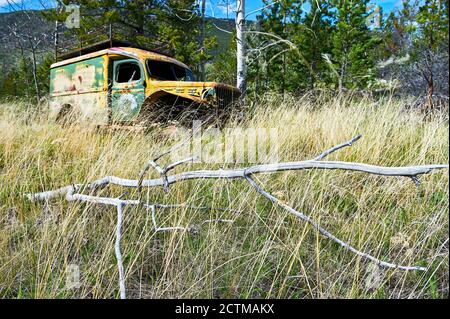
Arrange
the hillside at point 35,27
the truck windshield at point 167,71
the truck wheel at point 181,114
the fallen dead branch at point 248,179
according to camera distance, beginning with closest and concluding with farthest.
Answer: the fallen dead branch at point 248,179 → the truck wheel at point 181,114 → the truck windshield at point 167,71 → the hillside at point 35,27

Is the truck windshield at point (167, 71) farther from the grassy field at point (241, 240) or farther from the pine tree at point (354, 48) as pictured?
the pine tree at point (354, 48)

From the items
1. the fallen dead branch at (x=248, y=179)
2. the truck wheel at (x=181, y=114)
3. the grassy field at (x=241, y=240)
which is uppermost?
the truck wheel at (x=181, y=114)

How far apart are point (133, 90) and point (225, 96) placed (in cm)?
184

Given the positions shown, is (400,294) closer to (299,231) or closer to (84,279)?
(299,231)

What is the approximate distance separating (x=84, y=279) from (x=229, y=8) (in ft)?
21.3

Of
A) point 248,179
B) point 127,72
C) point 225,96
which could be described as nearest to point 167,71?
point 127,72

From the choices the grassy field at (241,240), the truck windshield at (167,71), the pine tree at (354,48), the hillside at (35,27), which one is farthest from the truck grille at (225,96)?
the pine tree at (354,48)

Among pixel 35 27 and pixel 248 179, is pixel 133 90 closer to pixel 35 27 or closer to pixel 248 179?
pixel 248 179

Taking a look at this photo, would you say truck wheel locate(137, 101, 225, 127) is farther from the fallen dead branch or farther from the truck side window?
the fallen dead branch

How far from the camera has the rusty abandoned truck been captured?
186 inches

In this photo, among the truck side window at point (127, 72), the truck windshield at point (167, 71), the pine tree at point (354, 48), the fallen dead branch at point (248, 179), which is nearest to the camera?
the fallen dead branch at point (248, 179)

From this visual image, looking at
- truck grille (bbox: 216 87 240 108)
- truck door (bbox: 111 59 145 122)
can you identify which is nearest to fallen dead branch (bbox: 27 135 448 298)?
truck grille (bbox: 216 87 240 108)

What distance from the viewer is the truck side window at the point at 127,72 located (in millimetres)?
5635

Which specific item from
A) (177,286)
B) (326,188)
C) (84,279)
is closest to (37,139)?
(84,279)
